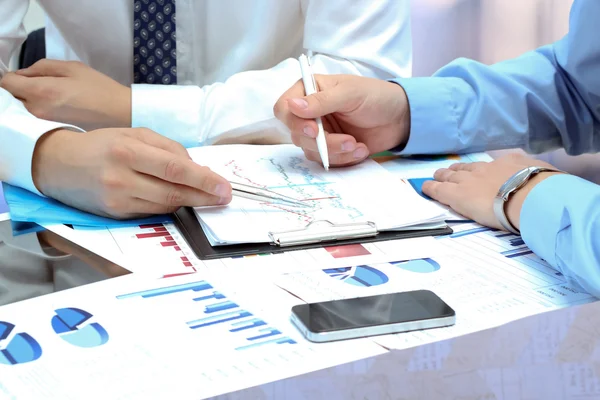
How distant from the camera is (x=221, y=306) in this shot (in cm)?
56

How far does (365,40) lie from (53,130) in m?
0.50

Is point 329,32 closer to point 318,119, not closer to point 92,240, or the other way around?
point 318,119

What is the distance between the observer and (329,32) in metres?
1.09

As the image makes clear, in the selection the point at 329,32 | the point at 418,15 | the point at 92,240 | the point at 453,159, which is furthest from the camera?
the point at 418,15

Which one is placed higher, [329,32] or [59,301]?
[329,32]

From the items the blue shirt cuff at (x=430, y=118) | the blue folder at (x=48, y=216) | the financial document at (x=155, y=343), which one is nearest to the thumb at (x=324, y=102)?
the blue shirt cuff at (x=430, y=118)

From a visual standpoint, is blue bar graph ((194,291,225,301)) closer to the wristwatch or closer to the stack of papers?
the stack of papers

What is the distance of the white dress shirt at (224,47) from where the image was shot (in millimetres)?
1014

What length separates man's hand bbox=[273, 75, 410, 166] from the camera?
0.87 metres

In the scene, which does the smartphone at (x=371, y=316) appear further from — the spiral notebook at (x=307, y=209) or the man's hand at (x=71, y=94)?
the man's hand at (x=71, y=94)

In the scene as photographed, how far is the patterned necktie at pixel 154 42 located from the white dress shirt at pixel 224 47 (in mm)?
43

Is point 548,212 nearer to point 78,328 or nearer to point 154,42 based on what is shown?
point 78,328

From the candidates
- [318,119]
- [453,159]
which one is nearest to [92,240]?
[318,119]

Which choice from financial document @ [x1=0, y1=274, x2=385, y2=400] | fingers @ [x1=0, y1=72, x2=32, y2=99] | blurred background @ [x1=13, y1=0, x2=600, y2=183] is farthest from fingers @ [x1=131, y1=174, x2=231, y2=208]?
blurred background @ [x1=13, y1=0, x2=600, y2=183]
